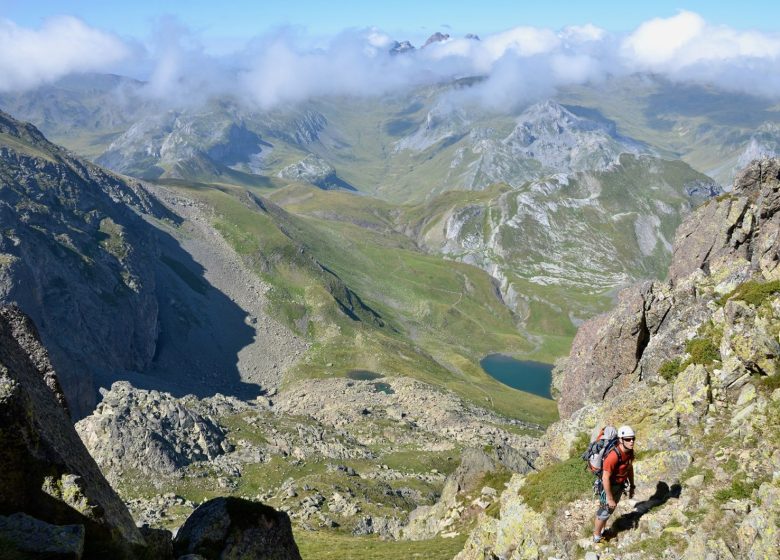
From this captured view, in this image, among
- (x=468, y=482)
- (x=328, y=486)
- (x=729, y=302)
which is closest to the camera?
(x=729, y=302)

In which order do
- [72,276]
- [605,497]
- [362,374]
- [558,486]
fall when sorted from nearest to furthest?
[605,497] < [558,486] < [72,276] < [362,374]

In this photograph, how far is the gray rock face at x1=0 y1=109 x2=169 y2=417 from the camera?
429 ft

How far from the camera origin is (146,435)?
85125 mm

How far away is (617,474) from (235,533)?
50.5ft

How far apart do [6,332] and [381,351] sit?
174431mm

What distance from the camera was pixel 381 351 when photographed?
7653 inches

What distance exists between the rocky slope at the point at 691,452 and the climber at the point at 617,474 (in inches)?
51.4

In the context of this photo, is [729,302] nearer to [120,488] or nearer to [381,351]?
[120,488]

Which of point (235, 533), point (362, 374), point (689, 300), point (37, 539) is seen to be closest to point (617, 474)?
point (235, 533)

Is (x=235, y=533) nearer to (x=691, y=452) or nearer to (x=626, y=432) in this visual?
(x=626, y=432)

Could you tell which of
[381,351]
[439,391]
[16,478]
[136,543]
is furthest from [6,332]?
[381,351]

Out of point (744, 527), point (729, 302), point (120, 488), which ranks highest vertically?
point (729, 302)

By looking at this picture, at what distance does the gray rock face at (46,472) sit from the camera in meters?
18.3

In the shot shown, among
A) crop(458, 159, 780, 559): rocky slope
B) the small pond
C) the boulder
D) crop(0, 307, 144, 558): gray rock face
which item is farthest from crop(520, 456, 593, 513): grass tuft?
the small pond
